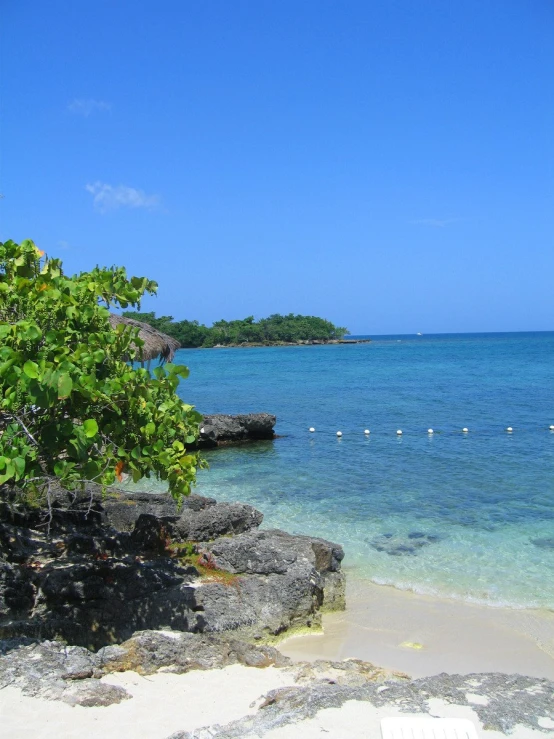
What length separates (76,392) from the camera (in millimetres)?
5586


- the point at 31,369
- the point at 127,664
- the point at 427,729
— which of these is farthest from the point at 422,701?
the point at 31,369

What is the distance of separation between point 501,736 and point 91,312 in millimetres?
4715

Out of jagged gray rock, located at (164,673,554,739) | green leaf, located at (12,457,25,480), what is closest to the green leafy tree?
green leaf, located at (12,457,25,480)

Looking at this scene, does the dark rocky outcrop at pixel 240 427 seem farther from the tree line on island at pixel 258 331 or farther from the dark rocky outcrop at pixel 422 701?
the tree line on island at pixel 258 331

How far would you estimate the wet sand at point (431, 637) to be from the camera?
750 centimetres

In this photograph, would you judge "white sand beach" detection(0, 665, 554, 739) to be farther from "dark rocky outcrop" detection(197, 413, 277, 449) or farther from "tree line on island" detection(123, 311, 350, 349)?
"tree line on island" detection(123, 311, 350, 349)

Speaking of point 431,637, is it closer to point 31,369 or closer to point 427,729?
point 427,729

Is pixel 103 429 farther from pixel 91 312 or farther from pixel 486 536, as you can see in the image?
pixel 486 536

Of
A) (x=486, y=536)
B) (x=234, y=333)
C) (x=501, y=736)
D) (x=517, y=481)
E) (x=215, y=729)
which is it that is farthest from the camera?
(x=234, y=333)

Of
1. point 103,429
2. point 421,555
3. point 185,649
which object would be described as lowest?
point 421,555

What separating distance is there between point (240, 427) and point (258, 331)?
10110cm

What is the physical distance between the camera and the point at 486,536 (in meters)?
12.2

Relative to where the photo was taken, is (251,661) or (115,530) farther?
(115,530)

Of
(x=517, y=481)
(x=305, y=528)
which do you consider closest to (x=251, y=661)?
(x=305, y=528)
